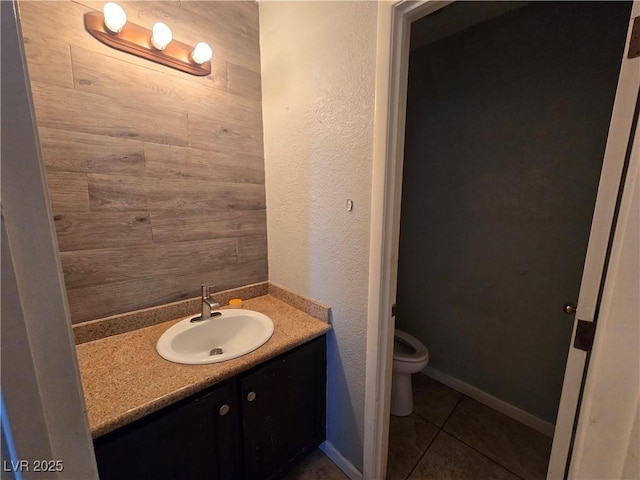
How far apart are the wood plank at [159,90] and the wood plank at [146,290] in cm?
76

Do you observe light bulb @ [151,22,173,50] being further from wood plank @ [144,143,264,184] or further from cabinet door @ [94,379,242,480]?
cabinet door @ [94,379,242,480]

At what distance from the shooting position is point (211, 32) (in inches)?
50.3

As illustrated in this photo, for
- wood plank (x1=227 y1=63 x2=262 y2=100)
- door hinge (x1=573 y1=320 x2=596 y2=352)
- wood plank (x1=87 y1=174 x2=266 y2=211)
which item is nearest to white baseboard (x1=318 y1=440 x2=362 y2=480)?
door hinge (x1=573 y1=320 x2=596 y2=352)

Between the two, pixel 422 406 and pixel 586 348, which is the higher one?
pixel 586 348

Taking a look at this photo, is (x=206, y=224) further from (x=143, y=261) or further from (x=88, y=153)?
(x=88, y=153)

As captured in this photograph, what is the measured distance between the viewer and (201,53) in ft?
3.90

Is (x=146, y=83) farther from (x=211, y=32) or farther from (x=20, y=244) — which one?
(x=20, y=244)

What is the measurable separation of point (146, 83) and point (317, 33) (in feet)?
2.46

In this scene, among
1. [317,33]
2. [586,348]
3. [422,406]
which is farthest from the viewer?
[422,406]

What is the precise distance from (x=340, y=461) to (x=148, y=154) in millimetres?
1711

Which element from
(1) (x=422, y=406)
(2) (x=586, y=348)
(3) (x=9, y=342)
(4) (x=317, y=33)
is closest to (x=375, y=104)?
(4) (x=317, y=33)

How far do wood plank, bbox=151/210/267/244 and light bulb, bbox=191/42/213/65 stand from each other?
692mm

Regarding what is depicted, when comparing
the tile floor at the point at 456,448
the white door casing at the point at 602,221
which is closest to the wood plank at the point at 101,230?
the tile floor at the point at 456,448

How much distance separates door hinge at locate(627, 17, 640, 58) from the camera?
0.55 metres
